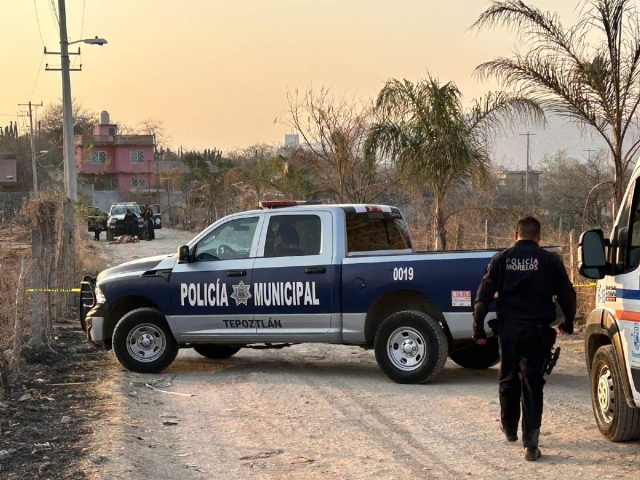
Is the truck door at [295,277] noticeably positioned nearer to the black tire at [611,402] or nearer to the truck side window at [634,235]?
the black tire at [611,402]

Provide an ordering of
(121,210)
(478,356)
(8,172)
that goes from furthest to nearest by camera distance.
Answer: (8,172) < (121,210) < (478,356)

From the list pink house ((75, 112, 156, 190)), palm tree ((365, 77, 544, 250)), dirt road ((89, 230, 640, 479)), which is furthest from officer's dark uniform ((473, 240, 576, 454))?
pink house ((75, 112, 156, 190))

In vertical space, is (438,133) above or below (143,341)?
above

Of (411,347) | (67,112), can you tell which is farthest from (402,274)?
(67,112)

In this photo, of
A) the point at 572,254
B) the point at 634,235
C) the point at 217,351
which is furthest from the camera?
the point at 572,254

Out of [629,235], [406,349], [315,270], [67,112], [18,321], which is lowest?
[406,349]

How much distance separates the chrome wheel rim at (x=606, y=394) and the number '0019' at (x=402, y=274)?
2850 millimetres

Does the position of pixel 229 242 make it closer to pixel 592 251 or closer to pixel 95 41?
pixel 592 251

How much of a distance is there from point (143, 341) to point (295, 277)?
6.69 ft

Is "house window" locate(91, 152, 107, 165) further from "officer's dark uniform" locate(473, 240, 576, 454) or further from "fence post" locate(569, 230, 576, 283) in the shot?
"officer's dark uniform" locate(473, 240, 576, 454)

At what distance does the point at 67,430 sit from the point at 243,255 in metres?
3.40

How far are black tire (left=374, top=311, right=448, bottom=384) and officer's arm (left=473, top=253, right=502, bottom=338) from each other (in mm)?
2695

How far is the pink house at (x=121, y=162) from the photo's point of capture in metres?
88.5

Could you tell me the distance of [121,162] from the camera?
8969 centimetres
